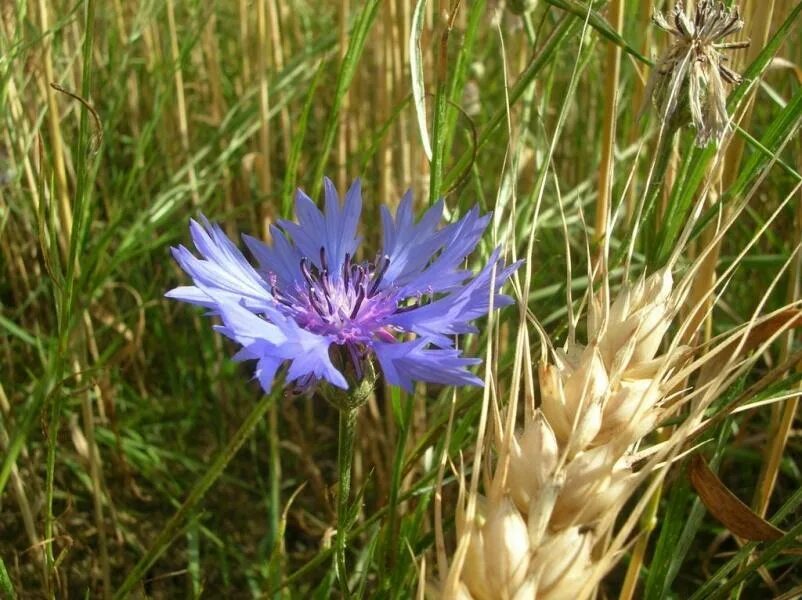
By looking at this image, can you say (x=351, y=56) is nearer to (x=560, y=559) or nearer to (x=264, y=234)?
(x=560, y=559)

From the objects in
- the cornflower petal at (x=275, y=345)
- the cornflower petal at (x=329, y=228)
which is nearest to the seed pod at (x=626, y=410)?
the cornflower petal at (x=275, y=345)

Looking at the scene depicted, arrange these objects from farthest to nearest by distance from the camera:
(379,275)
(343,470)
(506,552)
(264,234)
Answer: (264,234) < (379,275) < (343,470) < (506,552)

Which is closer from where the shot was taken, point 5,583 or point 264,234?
point 5,583

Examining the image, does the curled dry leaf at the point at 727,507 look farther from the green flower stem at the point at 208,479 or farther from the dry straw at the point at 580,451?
the green flower stem at the point at 208,479

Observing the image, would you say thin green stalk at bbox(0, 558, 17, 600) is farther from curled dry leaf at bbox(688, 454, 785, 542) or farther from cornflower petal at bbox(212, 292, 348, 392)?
curled dry leaf at bbox(688, 454, 785, 542)

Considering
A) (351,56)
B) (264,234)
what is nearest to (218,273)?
(351,56)

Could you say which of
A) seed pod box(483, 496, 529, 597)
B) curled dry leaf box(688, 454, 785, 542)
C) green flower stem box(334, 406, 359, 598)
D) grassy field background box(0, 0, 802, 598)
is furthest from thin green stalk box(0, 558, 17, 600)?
curled dry leaf box(688, 454, 785, 542)
